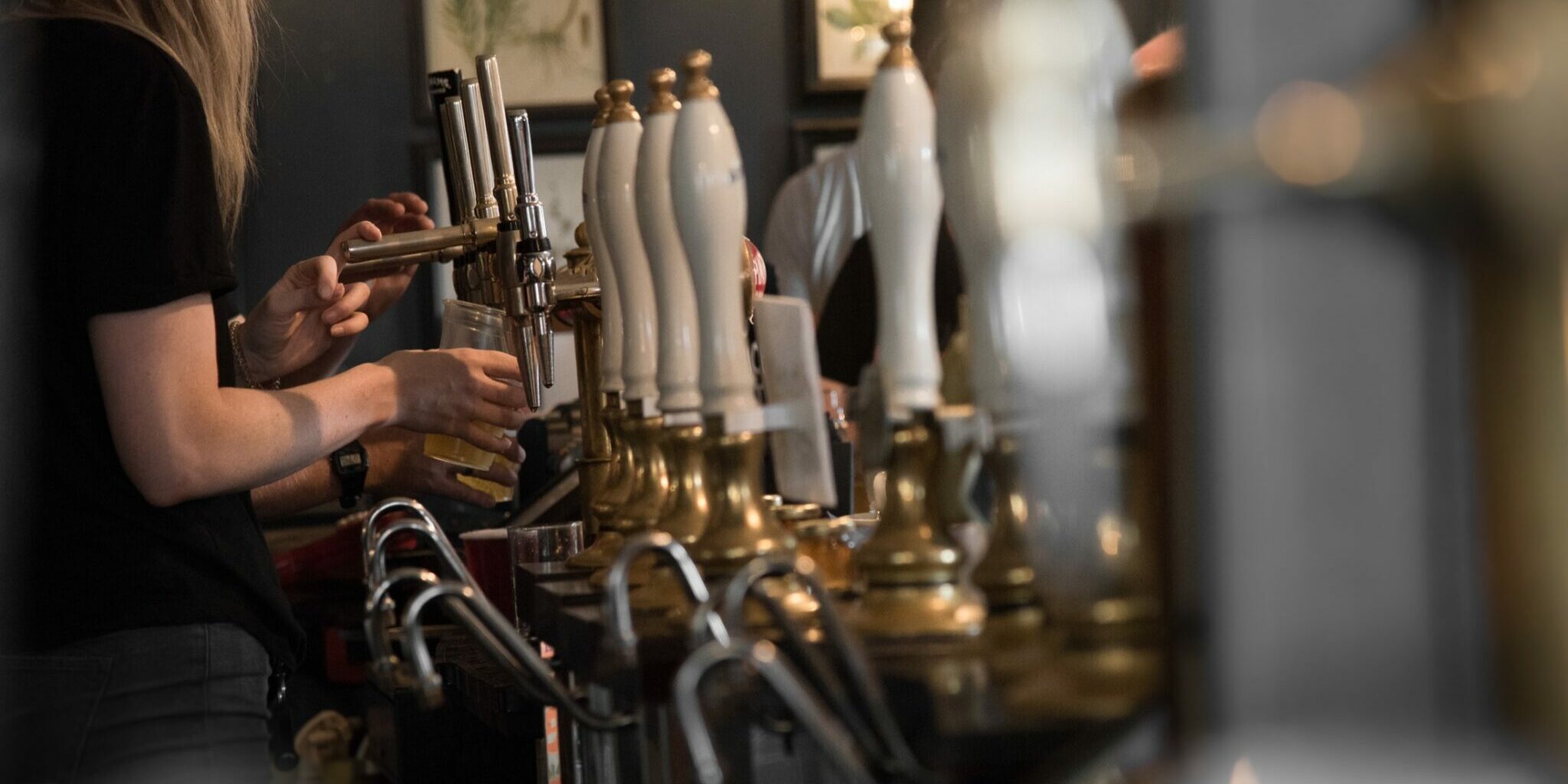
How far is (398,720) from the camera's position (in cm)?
106

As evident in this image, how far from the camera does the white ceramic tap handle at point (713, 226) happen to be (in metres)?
0.56

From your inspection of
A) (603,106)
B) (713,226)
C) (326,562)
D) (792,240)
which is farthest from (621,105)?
(326,562)

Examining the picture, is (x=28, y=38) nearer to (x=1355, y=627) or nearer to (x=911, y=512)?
(x=911, y=512)

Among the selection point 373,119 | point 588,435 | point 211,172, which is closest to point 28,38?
point 211,172

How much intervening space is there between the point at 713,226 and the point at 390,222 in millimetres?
828

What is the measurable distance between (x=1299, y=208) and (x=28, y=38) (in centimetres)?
74

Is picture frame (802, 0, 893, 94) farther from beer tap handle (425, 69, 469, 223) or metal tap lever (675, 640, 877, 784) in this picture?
metal tap lever (675, 640, 877, 784)

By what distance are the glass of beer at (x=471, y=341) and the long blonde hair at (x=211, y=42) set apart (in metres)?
0.16

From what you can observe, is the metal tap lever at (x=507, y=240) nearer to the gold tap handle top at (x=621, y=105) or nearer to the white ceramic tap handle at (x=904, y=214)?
the gold tap handle top at (x=621, y=105)

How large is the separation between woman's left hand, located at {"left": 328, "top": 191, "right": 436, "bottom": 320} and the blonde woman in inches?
15.9

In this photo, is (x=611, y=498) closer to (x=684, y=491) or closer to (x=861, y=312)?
(x=684, y=491)

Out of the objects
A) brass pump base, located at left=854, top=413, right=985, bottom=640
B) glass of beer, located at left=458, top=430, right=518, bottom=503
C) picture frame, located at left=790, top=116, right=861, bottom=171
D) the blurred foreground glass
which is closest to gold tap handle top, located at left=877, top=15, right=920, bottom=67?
brass pump base, located at left=854, top=413, right=985, bottom=640

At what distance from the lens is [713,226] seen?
0.57 meters

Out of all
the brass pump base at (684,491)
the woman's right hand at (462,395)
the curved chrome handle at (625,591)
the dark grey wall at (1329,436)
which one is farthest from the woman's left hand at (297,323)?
the dark grey wall at (1329,436)
